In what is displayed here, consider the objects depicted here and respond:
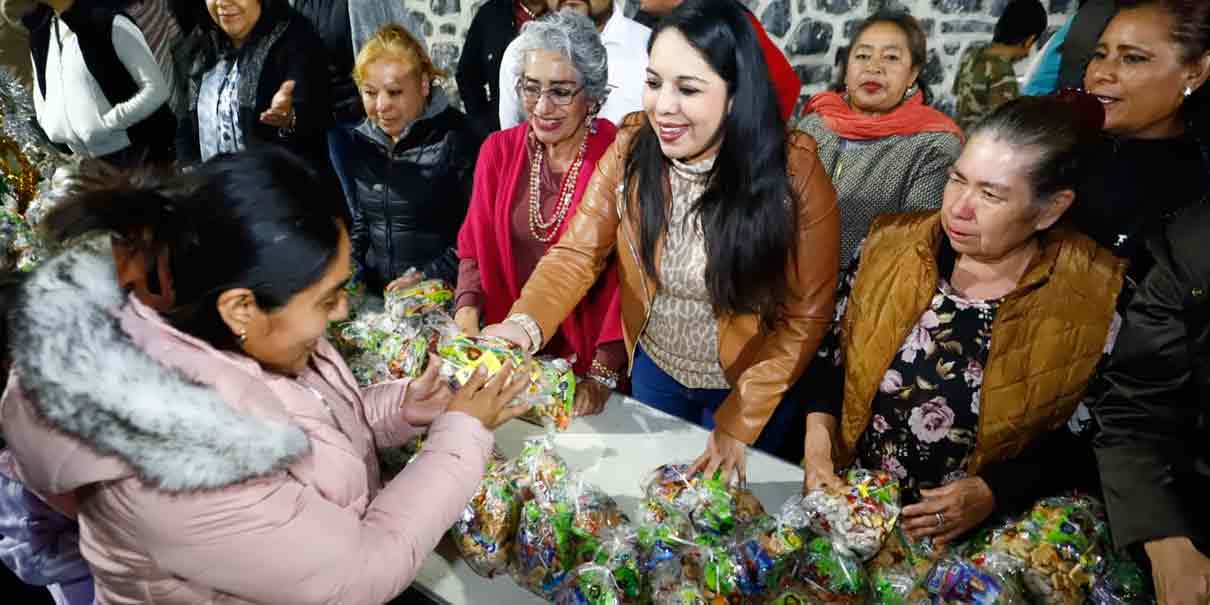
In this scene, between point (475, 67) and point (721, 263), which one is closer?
point (721, 263)

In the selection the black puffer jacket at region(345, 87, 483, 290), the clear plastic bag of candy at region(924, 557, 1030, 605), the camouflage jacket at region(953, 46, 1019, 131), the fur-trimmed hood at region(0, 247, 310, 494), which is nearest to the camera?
the fur-trimmed hood at region(0, 247, 310, 494)

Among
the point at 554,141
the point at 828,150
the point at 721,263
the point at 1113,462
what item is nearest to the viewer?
the point at 1113,462

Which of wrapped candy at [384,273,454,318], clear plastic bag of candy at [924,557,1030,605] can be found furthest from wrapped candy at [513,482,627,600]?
wrapped candy at [384,273,454,318]

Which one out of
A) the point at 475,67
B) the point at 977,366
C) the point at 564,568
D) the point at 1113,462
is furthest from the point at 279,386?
the point at 475,67

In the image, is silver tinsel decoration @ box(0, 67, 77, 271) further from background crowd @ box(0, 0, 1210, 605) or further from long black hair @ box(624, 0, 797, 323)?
long black hair @ box(624, 0, 797, 323)

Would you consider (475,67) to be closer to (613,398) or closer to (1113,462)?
(613,398)

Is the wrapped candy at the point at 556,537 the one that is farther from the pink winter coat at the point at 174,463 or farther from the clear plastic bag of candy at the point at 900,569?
the clear plastic bag of candy at the point at 900,569

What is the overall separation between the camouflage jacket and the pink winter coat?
411 centimetres

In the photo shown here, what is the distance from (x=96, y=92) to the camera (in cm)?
396

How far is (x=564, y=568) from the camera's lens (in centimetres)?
145

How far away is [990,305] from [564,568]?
1095 millimetres

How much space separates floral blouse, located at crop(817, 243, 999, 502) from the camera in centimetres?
159

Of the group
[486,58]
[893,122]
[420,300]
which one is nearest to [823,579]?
[420,300]

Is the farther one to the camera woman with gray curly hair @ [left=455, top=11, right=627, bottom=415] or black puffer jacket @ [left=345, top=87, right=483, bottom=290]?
black puffer jacket @ [left=345, top=87, right=483, bottom=290]
